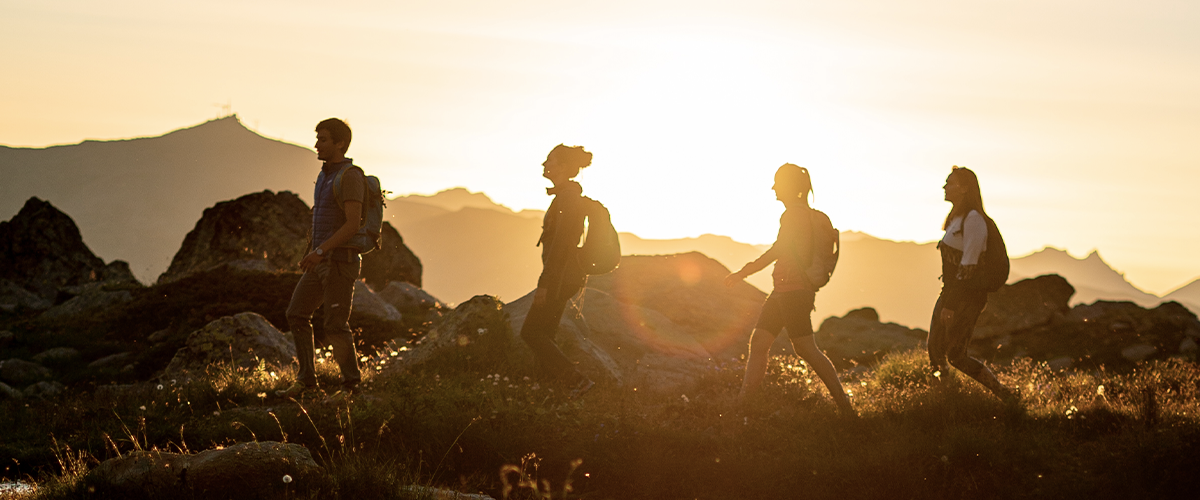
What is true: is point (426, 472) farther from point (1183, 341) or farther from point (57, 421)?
point (1183, 341)

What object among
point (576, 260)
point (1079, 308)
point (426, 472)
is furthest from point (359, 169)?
point (1079, 308)

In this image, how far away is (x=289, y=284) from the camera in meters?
19.6

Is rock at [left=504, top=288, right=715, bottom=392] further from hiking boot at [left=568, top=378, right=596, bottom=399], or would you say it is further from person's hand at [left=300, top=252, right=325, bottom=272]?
person's hand at [left=300, top=252, right=325, bottom=272]

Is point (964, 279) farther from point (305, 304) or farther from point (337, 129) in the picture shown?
point (305, 304)

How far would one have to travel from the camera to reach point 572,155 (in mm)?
8305

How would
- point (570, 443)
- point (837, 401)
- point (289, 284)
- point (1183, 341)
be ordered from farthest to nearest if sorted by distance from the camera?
point (1183, 341), point (289, 284), point (837, 401), point (570, 443)

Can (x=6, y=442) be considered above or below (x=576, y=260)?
below

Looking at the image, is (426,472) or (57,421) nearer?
(426,472)

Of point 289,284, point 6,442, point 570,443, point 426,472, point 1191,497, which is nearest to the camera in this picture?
point 1191,497

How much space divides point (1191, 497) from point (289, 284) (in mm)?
17669

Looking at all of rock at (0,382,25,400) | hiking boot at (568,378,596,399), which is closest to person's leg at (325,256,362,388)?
hiking boot at (568,378,596,399)

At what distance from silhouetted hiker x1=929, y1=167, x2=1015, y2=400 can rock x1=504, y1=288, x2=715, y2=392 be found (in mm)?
2792

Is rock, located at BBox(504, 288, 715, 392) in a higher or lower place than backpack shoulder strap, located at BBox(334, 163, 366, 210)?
lower

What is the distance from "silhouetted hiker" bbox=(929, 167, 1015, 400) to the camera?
8.09 metres
